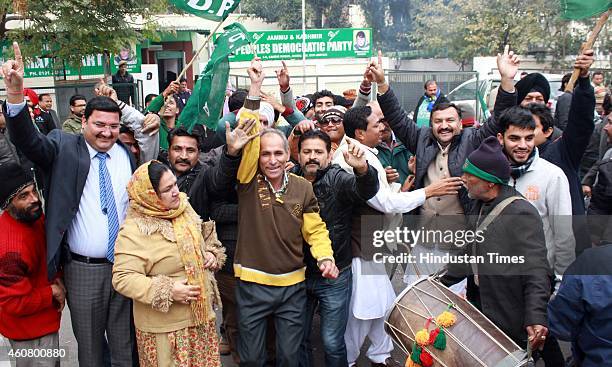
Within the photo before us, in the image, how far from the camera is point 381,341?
189 inches

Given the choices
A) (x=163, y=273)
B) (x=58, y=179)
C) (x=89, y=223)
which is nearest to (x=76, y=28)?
(x=58, y=179)

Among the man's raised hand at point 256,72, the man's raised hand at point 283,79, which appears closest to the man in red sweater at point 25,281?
the man's raised hand at point 256,72

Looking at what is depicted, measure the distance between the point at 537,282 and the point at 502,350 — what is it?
1.42ft

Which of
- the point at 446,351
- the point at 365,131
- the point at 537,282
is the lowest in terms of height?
the point at 446,351

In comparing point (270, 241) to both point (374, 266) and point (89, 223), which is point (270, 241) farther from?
point (89, 223)

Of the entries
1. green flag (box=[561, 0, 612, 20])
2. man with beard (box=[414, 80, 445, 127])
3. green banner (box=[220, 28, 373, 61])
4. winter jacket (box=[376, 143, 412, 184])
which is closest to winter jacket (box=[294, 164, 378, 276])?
winter jacket (box=[376, 143, 412, 184])

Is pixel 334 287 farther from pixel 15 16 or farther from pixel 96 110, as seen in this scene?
pixel 15 16

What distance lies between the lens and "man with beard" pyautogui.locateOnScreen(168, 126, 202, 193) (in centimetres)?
451

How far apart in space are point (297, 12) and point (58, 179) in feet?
89.8

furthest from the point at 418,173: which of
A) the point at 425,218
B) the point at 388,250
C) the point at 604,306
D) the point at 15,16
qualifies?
the point at 15,16

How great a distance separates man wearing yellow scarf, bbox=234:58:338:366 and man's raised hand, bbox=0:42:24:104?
129cm

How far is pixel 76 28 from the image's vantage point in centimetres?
1305

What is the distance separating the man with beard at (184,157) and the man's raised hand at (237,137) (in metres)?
0.75

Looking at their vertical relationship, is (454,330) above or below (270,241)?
below
